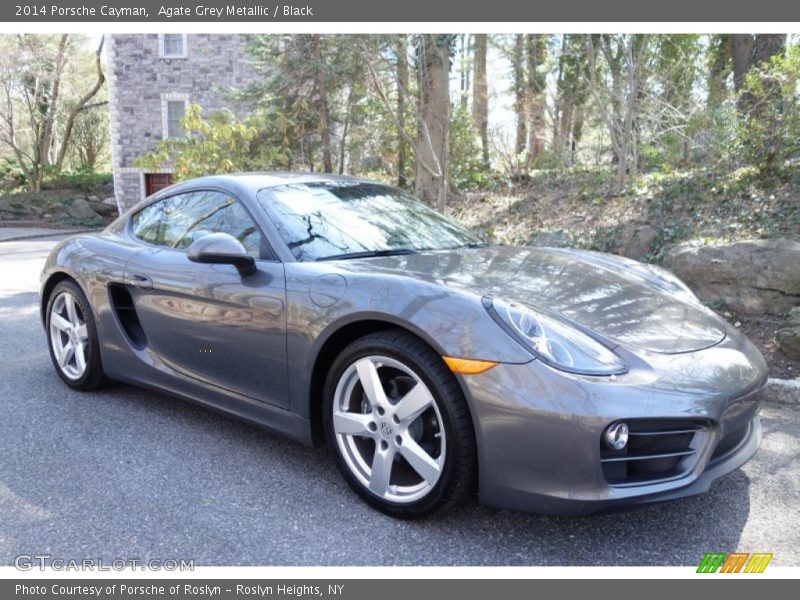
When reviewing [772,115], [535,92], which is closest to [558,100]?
[535,92]

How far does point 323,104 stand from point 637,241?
815 cm

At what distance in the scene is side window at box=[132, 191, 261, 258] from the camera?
10.6ft

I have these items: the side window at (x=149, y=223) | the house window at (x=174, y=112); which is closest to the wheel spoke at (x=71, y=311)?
the side window at (x=149, y=223)

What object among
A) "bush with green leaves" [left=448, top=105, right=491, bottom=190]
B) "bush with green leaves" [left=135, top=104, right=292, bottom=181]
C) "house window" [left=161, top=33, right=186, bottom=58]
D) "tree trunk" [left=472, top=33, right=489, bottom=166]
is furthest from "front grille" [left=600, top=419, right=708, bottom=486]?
"house window" [left=161, top=33, right=186, bottom=58]

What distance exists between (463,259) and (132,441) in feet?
6.37

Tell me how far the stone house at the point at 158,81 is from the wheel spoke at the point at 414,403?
21.9 m

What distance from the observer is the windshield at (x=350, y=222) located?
3.08 metres

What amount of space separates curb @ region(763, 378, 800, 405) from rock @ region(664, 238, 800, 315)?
1.40 meters

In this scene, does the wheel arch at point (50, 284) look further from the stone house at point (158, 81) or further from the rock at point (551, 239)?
the stone house at point (158, 81)

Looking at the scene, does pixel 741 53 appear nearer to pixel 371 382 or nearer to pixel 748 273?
pixel 748 273

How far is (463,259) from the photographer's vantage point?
3.11 meters

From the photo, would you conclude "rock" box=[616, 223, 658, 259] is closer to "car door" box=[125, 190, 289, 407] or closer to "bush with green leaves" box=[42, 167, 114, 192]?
"car door" box=[125, 190, 289, 407]

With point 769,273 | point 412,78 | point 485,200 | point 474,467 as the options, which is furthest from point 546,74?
point 474,467

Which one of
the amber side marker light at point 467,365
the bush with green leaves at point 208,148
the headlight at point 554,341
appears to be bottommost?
the amber side marker light at point 467,365
